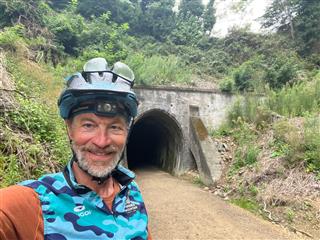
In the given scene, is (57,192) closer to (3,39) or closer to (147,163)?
(3,39)

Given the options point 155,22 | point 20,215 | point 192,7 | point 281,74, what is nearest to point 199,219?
point 20,215

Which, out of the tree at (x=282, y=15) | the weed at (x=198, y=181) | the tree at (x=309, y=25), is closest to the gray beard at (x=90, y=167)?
the weed at (x=198, y=181)

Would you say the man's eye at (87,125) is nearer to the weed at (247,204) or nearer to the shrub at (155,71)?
the weed at (247,204)

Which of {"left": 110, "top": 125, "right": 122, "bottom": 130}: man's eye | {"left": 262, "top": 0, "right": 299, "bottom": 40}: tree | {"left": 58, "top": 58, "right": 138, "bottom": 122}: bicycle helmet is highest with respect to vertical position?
{"left": 262, "top": 0, "right": 299, "bottom": 40}: tree

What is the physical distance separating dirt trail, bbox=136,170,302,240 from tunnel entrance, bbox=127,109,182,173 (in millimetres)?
4073

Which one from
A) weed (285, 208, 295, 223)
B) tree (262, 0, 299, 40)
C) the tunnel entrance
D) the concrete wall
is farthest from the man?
tree (262, 0, 299, 40)

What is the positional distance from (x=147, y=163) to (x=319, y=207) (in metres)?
11.4

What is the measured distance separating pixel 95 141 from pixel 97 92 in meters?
0.25

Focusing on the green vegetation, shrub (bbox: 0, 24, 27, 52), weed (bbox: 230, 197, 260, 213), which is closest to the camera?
the green vegetation

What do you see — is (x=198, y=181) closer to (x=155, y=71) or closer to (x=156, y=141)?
(x=155, y=71)

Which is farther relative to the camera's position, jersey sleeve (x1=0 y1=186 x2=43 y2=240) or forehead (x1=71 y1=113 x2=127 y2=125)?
forehead (x1=71 y1=113 x2=127 y2=125)

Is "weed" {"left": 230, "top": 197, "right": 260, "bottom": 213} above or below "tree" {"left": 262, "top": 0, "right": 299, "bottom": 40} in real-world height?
below

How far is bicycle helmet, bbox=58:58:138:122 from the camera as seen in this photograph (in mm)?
1665

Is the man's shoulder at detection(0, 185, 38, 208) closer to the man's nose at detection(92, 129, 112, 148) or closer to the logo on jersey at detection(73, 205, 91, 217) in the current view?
the logo on jersey at detection(73, 205, 91, 217)
